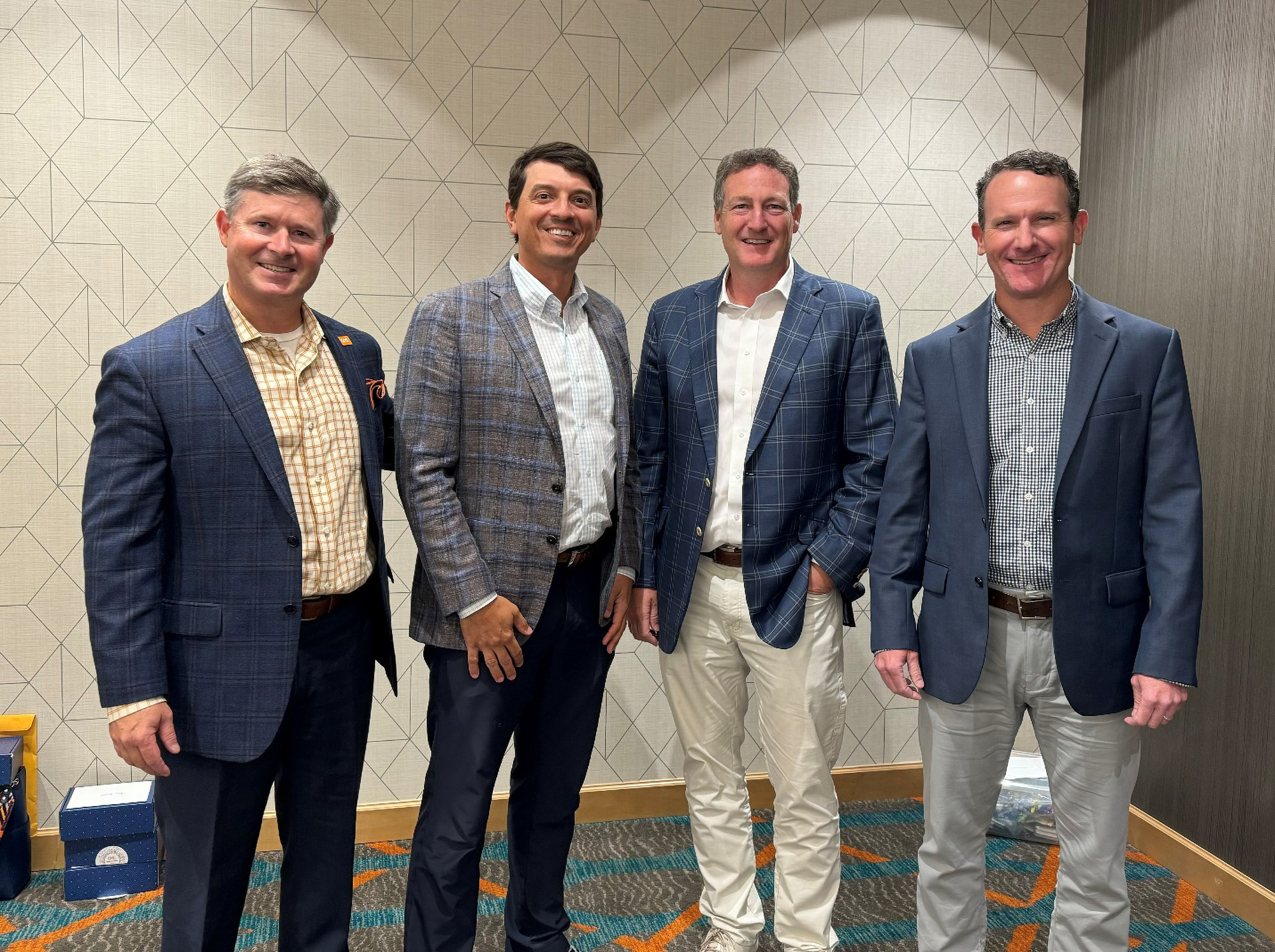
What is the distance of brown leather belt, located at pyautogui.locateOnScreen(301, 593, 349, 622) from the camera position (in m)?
1.83

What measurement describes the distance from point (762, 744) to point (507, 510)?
900 mm

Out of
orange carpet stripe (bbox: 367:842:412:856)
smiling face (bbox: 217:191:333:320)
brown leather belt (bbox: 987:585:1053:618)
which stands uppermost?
smiling face (bbox: 217:191:333:320)

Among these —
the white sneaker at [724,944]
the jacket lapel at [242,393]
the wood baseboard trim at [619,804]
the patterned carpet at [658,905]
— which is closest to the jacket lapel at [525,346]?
the jacket lapel at [242,393]

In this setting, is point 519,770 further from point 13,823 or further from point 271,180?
point 13,823

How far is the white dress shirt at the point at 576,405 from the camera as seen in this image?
2143mm

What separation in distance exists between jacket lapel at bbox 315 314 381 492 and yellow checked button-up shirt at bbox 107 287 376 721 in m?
0.02

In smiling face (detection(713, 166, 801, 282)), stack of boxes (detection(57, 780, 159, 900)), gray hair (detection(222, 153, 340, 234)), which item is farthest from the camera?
stack of boxes (detection(57, 780, 159, 900))

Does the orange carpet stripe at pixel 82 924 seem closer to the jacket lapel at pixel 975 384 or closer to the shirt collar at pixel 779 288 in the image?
the shirt collar at pixel 779 288

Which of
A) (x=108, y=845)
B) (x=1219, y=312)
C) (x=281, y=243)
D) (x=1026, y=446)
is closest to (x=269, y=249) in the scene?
(x=281, y=243)

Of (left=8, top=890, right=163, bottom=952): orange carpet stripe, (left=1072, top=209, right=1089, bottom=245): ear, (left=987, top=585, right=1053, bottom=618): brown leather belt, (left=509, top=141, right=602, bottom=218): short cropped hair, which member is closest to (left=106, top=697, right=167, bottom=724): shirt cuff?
(left=8, top=890, right=163, bottom=952): orange carpet stripe

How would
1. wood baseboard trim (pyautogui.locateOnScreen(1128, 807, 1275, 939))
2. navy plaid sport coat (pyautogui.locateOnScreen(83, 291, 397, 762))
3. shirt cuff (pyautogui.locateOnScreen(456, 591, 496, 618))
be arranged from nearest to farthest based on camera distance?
navy plaid sport coat (pyautogui.locateOnScreen(83, 291, 397, 762)) < shirt cuff (pyautogui.locateOnScreen(456, 591, 496, 618)) < wood baseboard trim (pyautogui.locateOnScreen(1128, 807, 1275, 939))

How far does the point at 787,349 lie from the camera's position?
7.52ft

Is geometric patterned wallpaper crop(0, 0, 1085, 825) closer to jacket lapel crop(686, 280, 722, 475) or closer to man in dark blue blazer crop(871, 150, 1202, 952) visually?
jacket lapel crop(686, 280, 722, 475)

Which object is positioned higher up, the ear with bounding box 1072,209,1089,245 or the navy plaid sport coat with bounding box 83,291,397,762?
the ear with bounding box 1072,209,1089,245
